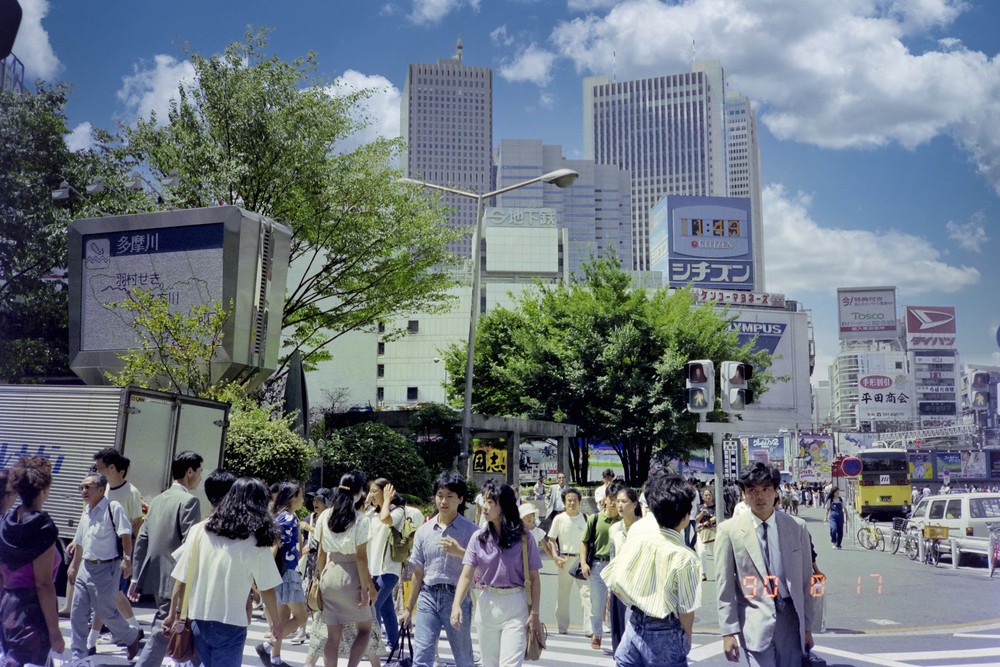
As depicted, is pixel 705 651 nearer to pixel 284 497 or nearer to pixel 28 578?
pixel 284 497

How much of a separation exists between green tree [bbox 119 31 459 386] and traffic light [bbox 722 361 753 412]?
46.9ft

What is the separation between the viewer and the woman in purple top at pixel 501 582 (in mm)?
6281

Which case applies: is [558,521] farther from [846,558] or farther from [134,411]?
[846,558]

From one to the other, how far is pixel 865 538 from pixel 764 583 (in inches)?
902

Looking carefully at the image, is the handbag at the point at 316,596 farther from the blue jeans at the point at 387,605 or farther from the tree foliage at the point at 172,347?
the tree foliage at the point at 172,347

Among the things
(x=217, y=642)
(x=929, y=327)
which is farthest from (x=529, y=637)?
(x=929, y=327)

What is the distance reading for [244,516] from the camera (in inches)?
210

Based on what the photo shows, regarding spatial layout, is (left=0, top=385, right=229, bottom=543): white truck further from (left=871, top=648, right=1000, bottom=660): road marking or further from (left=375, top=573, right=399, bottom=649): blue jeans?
(left=871, top=648, right=1000, bottom=660): road marking

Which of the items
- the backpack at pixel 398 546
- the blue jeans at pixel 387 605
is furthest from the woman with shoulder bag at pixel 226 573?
the blue jeans at pixel 387 605

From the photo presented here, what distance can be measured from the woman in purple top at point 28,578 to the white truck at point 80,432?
17.3 ft

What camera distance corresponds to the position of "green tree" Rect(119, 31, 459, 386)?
23.5 meters

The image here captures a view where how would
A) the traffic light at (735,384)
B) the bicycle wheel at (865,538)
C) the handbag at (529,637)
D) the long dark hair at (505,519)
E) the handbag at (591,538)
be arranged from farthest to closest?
1. the bicycle wheel at (865,538)
2. the traffic light at (735,384)
3. the handbag at (591,538)
4. the long dark hair at (505,519)
5. the handbag at (529,637)

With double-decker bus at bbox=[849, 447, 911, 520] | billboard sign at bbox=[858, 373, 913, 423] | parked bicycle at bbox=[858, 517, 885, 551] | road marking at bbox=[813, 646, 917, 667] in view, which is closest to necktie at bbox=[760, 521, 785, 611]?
road marking at bbox=[813, 646, 917, 667]

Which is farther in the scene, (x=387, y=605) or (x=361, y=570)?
(x=387, y=605)
